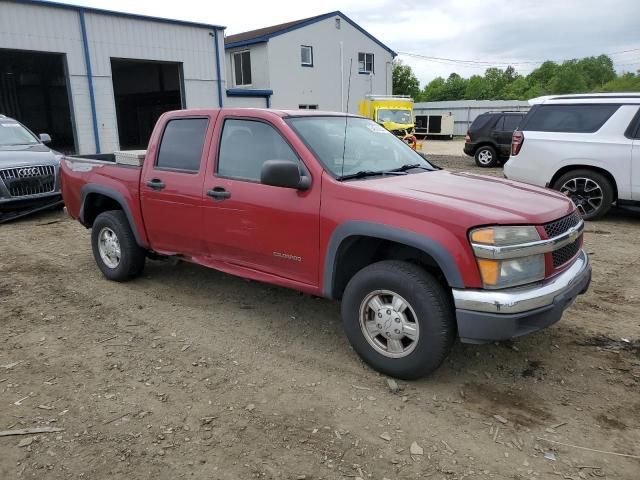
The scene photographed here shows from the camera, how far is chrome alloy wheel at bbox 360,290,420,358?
132 inches

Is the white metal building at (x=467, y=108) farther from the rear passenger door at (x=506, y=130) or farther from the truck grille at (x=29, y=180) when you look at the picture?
the truck grille at (x=29, y=180)

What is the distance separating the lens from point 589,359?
378 cm

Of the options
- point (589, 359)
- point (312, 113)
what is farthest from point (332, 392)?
point (312, 113)

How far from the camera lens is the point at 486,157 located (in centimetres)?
1700

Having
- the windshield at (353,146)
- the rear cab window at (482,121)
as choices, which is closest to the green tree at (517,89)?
the rear cab window at (482,121)

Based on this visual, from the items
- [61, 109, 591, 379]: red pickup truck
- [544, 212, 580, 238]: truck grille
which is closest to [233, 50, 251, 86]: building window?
[61, 109, 591, 379]: red pickup truck

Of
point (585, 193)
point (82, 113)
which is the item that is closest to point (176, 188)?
point (585, 193)

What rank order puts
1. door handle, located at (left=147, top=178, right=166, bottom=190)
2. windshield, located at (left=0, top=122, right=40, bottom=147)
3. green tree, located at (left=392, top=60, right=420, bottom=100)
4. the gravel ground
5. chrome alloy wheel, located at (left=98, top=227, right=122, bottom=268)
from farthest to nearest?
green tree, located at (left=392, top=60, right=420, bottom=100) < the gravel ground < windshield, located at (left=0, top=122, right=40, bottom=147) < chrome alloy wheel, located at (left=98, top=227, right=122, bottom=268) < door handle, located at (left=147, top=178, right=166, bottom=190)

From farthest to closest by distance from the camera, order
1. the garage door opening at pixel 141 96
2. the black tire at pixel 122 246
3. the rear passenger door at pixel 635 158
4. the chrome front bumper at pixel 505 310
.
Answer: the garage door opening at pixel 141 96 < the rear passenger door at pixel 635 158 < the black tire at pixel 122 246 < the chrome front bumper at pixel 505 310

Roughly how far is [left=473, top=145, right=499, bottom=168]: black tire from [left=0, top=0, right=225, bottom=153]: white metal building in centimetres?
1099

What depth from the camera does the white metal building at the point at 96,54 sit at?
1645 cm

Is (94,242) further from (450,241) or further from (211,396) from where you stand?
(450,241)

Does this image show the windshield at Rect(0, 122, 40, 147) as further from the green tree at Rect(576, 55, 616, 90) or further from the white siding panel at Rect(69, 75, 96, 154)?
the green tree at Rect(576, 55, 616, 90)

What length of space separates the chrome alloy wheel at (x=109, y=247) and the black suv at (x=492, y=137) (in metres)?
13.9
